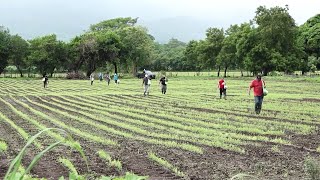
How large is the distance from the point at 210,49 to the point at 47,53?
25912 mm

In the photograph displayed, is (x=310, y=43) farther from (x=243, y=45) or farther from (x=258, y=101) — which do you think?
(x=258, y=101)

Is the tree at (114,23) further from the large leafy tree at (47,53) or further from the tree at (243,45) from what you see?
the tree at (243,45)

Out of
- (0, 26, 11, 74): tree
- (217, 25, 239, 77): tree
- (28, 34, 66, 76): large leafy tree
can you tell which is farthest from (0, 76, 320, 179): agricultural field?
(0, 26, 11, 74): tree

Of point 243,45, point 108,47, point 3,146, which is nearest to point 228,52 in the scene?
point 243,45

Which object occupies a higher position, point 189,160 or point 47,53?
point 47,53

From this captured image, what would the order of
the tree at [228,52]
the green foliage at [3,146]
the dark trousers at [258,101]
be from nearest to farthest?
the green foliage at [3,146]
the dark trousers at [258,101]
the tree at [228,52]

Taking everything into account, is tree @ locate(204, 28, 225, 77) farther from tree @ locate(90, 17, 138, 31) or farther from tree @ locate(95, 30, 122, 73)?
tree @ locate(90, 17, 138, 31)

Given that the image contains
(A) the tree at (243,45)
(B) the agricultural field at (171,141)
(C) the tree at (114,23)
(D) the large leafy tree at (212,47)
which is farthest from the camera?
(C) the tree at (114,23)

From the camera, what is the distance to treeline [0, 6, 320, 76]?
61.8m

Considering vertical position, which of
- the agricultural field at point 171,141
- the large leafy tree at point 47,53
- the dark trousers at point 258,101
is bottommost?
the agricultural field at point 171,141

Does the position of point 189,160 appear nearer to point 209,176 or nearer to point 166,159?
point 166,159

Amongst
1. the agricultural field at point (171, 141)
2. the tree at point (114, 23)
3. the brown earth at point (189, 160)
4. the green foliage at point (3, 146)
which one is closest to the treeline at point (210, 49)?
the tree at point (114, 23)

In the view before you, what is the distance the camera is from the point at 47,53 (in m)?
66.2

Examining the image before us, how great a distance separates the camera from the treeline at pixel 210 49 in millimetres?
61750
